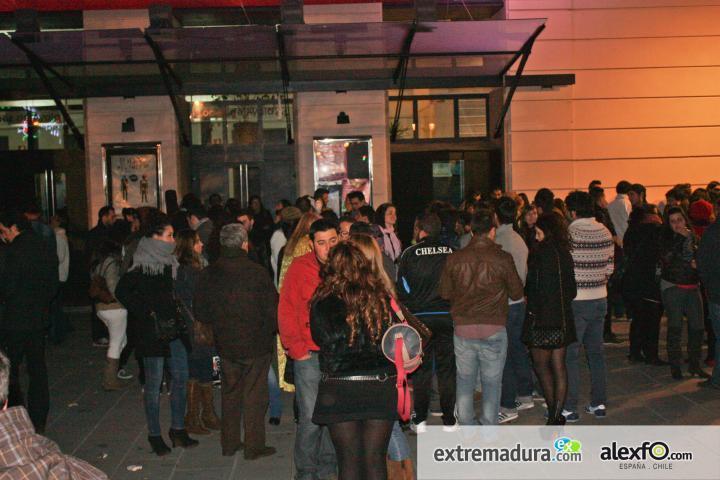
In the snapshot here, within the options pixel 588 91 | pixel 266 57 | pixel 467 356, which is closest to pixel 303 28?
pixel 266 57

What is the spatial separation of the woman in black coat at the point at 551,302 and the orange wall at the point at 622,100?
895 centimetres

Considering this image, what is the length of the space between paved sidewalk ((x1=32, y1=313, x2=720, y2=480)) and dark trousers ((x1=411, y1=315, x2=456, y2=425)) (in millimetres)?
381

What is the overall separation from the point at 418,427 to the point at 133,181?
10008 millimetres

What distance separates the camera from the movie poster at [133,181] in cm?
1600

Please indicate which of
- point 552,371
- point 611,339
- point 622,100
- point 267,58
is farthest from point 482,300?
point 622,100

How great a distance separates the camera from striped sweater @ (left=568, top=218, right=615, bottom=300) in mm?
7961

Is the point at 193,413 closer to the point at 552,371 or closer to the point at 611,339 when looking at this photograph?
the point at 552,371

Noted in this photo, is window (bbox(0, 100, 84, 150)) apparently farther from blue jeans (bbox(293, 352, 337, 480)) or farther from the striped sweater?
blue jeans (bbox(293, 352, 337, 480))

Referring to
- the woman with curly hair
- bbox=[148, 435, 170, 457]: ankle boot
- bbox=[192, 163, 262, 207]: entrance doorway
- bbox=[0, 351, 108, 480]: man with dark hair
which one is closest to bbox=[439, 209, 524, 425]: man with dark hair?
the woman with curly hair

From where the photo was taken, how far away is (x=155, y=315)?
742cm

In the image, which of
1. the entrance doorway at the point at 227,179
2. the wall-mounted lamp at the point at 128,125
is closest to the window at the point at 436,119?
the entrance doorway at the point at 227,179

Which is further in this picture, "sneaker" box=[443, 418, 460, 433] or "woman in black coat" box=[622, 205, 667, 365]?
"woman in black coat" box=[622, 205, 667, 365]

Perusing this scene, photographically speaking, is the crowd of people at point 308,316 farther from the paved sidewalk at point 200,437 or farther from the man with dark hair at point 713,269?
the paved sidewalk at point 200,437

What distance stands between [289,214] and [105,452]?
328 cm
